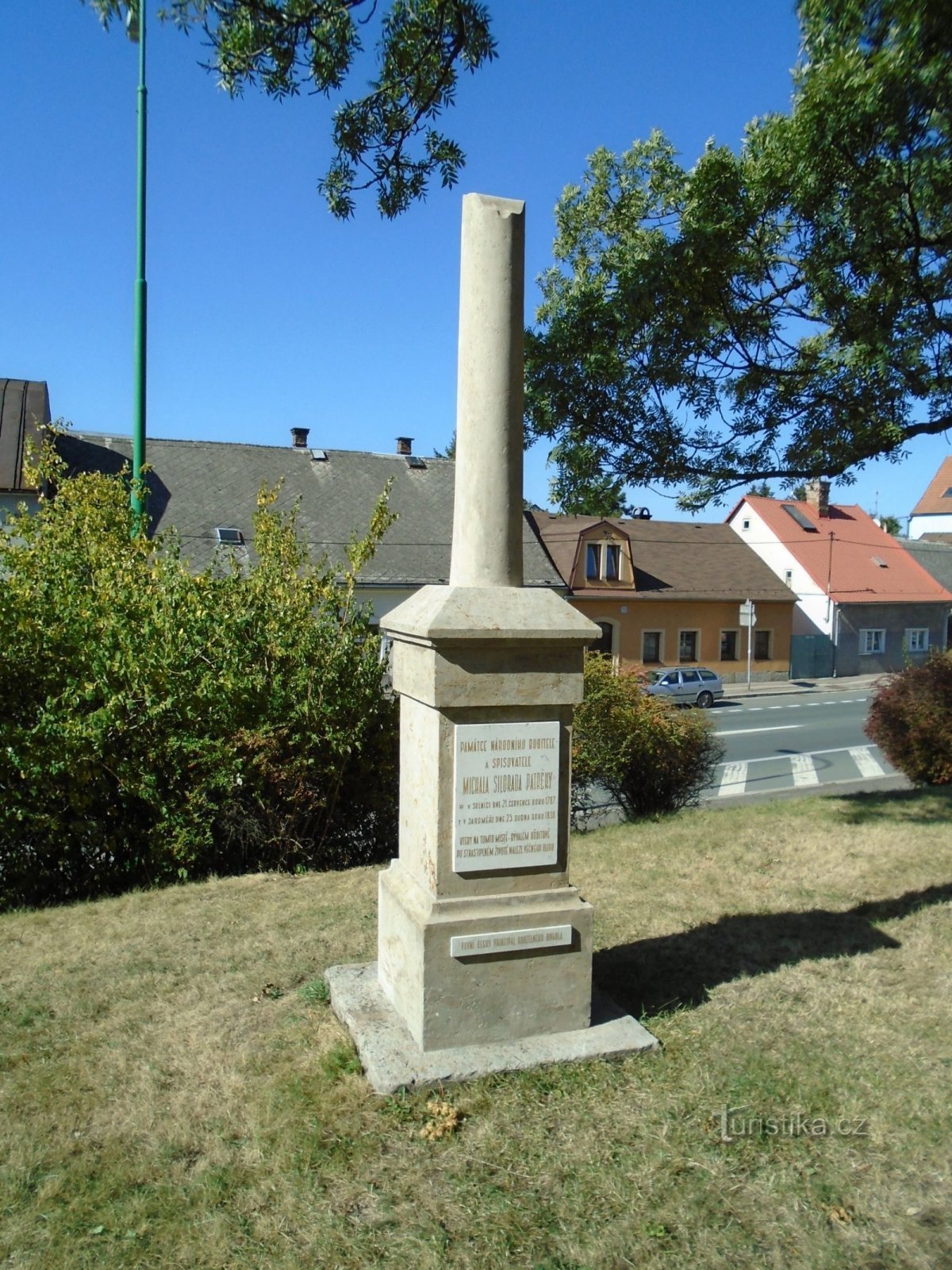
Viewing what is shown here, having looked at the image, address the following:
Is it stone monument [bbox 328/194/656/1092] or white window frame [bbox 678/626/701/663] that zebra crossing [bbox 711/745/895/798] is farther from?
white window frame [bbox 678/626/701/663]

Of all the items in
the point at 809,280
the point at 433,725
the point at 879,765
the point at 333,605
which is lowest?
the point at 879,765

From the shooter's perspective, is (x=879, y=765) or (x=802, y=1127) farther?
(x=879, y=765)

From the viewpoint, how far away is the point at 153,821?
25.2ft

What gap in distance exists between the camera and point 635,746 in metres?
10.4

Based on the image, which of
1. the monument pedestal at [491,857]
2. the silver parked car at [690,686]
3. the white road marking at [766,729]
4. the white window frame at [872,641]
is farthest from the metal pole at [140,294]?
the white window frame at [872,641]

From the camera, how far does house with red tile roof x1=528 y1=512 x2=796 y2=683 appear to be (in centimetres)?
3388

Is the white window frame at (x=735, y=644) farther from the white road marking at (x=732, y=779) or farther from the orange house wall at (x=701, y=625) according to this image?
the white road marking at (x=732, y=779)

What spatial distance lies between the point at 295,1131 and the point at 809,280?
22.6ft

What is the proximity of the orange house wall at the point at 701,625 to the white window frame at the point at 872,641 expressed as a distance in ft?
12.8

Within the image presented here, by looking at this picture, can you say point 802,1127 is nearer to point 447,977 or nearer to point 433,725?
point 447,977

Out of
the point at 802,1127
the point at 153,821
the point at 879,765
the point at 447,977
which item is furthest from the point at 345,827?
the point at 879,765

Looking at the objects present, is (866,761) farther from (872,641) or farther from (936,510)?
(936,510)

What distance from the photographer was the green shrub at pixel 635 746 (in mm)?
10156

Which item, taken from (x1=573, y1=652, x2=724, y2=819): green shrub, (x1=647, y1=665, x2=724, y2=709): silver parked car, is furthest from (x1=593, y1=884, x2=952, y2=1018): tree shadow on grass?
(x1=647, y1=665, x2=724, y2=709): silver parked car
